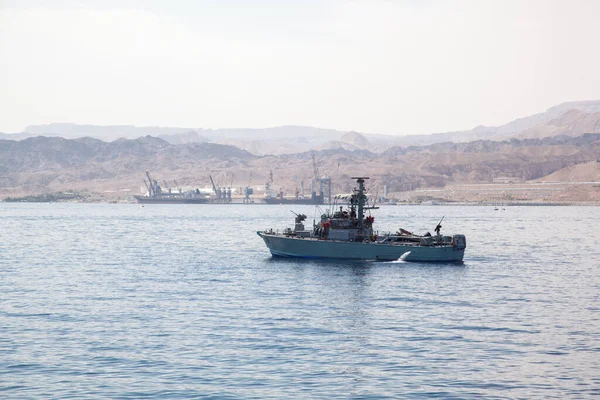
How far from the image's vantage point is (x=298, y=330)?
5400cm

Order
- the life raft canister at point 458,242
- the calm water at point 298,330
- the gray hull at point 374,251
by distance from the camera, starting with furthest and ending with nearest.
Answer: the life raft canister at point 458,242, the gray hull at point 374,251, the calm water at point 298,330

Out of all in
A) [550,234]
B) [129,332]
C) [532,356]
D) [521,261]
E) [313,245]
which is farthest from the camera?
[550,234]

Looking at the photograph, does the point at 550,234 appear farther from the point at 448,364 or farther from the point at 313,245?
the point at 448,364

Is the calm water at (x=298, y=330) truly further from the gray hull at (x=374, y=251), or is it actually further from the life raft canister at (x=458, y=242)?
the life raft canister at (x=458, y=242)

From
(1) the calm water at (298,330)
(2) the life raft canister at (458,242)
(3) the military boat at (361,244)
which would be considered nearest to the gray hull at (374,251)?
(3) the military boat at (361,244)

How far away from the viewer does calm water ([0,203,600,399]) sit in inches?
1599

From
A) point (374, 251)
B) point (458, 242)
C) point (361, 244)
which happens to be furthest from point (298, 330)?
point (458, 242)

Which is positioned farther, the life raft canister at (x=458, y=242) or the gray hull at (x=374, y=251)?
the life raft canister at (x=458, y=242)

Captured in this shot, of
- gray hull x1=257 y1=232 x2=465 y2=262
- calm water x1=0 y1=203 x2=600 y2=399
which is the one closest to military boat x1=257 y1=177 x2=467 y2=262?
gray hull x1=257 y1=232 x2=465 y2=262

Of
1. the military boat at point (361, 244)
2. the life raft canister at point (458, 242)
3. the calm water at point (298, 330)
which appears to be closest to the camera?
the calm water at point (298, 330)

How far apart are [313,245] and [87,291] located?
33.9m

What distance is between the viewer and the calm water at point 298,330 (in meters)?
40.6

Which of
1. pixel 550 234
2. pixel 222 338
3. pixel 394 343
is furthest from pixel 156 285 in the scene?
pixel 550 234

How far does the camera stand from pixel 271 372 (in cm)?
4275
